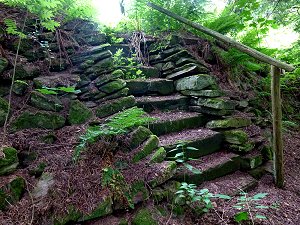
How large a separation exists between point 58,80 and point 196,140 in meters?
2.09

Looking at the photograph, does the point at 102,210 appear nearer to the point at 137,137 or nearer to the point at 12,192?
the point at 12,192

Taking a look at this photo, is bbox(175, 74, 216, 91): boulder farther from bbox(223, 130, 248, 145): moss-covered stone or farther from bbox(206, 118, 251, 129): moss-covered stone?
bbox(223, 130, 248, 145): moss-covered stone

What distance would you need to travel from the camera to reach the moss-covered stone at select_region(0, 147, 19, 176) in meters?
1.98

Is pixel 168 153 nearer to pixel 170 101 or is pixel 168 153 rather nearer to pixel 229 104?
pixel 170 101

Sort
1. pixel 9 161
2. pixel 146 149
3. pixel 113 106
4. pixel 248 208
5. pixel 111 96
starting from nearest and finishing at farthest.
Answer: pixel 9 161 → pixel 248 208 → pixel 146 149 → pixel 113 106 → pixel 111 96

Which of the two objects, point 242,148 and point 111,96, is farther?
point 242,148

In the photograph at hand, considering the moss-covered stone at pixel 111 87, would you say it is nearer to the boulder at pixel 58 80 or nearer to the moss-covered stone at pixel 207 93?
the boulder at pixel 58 80

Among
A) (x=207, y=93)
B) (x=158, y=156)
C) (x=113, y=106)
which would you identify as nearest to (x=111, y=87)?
(x=113, y=106)

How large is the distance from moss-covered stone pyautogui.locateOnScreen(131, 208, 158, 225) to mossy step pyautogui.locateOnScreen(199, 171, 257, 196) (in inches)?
36.2

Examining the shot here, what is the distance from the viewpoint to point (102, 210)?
196cm

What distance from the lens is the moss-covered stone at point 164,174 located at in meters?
2.27

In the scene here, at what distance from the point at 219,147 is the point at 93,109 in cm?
204

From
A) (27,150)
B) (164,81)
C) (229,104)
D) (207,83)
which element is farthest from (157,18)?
(27,150)

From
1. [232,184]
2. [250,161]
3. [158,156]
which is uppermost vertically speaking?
[158,156]
